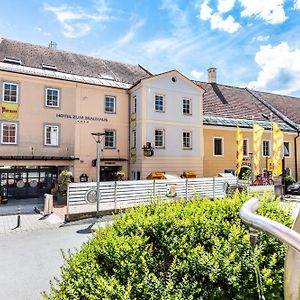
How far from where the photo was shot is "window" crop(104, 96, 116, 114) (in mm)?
24781

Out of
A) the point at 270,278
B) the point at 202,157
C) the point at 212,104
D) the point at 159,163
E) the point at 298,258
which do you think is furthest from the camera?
the point at 212,104

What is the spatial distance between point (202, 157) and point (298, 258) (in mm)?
24510

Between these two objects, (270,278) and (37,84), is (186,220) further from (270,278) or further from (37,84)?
(37,84)

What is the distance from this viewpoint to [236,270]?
12.4 ft

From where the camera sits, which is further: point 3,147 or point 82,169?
point 82,169

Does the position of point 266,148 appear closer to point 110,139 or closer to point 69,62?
point 110,139

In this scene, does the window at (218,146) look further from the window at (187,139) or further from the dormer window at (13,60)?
the dormer window at (13,60)

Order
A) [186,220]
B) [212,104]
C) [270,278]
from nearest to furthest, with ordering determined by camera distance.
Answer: [270,278], [186,220], [212,104]

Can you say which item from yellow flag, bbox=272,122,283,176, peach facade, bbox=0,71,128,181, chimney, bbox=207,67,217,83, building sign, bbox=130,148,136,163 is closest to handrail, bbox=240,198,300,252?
yellow flag, bbox=272,122,283,176

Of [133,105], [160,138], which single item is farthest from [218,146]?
[133,105]

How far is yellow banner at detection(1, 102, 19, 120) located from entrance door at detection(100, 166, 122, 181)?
8062mm

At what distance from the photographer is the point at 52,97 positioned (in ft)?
74.6

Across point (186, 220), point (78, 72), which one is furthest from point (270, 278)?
point (78, 72)

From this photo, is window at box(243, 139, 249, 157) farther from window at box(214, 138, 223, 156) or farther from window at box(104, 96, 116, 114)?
window at box(104, 96, 116, 114)
